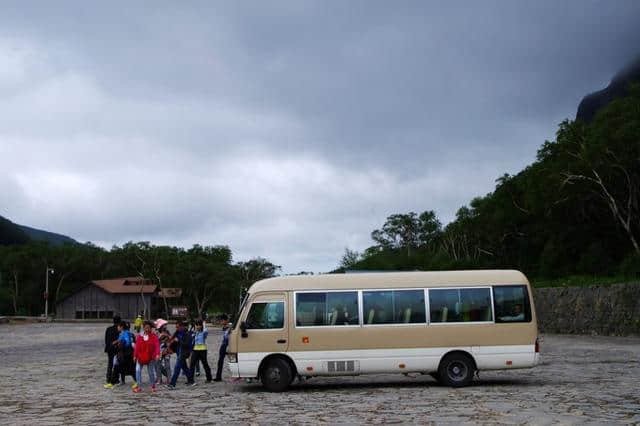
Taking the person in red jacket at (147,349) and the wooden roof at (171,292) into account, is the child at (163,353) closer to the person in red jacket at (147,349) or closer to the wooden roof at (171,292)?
the person in red jacket at (147,349)

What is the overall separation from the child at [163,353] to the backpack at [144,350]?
3.32 ft

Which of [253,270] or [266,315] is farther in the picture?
[253,270]

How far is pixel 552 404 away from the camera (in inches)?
532

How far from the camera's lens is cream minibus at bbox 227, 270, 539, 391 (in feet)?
56.7

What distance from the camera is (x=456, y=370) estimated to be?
17.4m

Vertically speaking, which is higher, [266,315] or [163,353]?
[266,315]

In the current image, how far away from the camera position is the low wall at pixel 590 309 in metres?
40.4

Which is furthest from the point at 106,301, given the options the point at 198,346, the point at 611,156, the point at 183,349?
the point at 183,349

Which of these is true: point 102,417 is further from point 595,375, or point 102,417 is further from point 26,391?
point 595,375

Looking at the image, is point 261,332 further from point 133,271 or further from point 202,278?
point 133,271

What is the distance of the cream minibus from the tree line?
86.9 m

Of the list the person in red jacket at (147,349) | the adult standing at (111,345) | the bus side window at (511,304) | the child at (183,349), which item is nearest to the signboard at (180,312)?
the adult standing at (111,345)

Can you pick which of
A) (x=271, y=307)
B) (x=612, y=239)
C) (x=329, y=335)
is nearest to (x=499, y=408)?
(x=329, y=335)

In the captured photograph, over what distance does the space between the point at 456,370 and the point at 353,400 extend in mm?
3509
